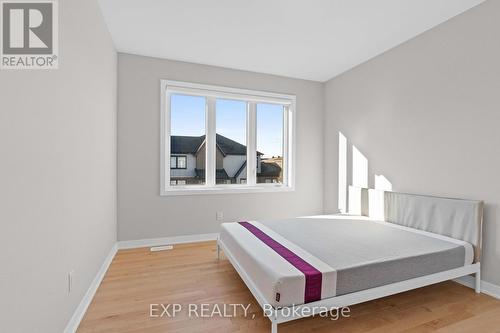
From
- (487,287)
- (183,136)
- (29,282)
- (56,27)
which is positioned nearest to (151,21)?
(56,27)

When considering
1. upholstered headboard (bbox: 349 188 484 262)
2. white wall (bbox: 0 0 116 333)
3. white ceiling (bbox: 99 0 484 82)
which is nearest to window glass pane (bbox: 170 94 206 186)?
white ceiling (bbox: 99 0 484 82)

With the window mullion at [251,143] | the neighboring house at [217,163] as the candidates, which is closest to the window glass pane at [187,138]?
the neighboring house at [217,163]

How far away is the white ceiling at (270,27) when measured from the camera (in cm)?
238

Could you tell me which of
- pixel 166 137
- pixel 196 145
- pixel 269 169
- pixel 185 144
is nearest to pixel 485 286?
pixel 269 169

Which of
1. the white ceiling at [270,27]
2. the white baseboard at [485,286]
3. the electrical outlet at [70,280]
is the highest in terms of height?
the white ceiling at [270,27]

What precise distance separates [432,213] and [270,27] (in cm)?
276

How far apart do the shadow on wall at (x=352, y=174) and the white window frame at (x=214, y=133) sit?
31.9 inches

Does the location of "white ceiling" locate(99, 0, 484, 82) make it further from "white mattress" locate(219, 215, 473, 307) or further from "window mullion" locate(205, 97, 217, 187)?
"white mattress" locate(219, 215, 473, 307)

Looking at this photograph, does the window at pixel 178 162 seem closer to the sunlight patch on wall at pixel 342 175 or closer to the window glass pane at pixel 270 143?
the window glass pane at pixel 270 143

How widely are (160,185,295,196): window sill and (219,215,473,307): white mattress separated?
1063 millimetres

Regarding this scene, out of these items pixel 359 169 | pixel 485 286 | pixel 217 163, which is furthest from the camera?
pixel 217 163

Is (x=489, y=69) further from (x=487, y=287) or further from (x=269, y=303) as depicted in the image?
(x=269, y=303)

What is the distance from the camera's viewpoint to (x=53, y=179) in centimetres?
144

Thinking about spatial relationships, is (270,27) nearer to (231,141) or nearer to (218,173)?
(231,141)
